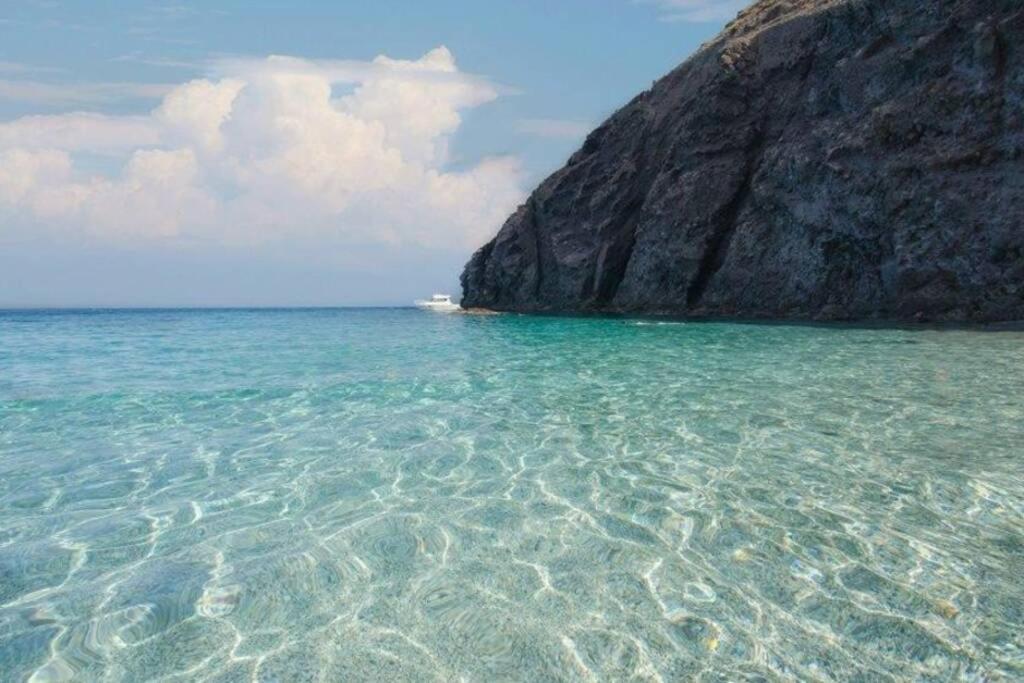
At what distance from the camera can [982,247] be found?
30906mm

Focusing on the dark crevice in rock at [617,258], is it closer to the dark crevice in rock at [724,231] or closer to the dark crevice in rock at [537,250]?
the dark crevice in rock at [724,231]

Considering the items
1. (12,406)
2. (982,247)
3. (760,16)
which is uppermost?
(760,16)

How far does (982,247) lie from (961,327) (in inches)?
173

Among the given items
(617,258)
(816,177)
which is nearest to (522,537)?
(816,177)

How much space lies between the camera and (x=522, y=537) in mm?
6262

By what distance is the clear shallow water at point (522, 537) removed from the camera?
4.33 meters

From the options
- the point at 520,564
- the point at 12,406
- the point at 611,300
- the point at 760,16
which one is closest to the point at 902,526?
the point at 520,564

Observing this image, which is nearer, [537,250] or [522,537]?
[522,537]

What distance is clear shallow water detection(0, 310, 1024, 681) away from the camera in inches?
170

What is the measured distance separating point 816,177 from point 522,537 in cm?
3909

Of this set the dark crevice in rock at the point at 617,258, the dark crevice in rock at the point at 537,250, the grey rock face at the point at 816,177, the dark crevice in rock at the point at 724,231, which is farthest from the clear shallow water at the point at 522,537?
the dark crevice in rock at the point at 537,250

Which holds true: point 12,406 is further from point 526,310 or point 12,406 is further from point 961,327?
point 526,310

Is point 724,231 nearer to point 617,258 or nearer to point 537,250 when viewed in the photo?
point 617,258

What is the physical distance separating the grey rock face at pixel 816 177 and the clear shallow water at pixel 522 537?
75.5 feet
